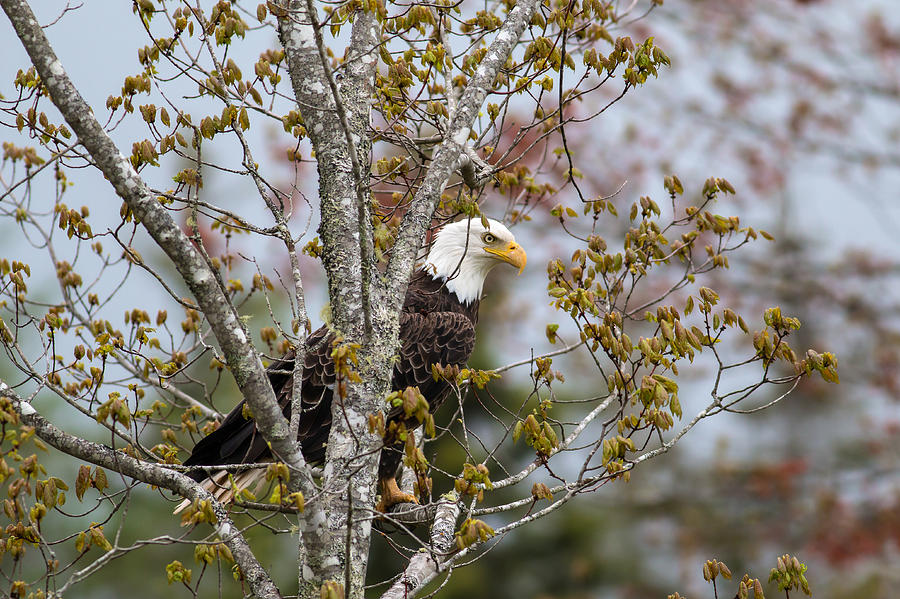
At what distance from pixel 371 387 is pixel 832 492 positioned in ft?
23.4

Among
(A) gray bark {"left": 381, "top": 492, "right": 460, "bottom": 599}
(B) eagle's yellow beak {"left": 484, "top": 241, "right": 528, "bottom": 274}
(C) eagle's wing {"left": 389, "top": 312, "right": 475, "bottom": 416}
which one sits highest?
(B) eagle's yellow beak {"left": 484, "top": 241, "right": 528, "bottom": 274}

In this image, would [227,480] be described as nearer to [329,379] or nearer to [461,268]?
[329,379]

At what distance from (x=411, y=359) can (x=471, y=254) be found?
964 millimetres

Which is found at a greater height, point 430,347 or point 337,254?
point 430,347

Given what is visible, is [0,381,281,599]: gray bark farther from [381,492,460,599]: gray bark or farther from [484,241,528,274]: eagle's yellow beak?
[484,241,528,274]: eagle's yellow beak

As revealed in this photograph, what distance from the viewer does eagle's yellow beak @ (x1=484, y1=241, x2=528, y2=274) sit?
5262 millimetres

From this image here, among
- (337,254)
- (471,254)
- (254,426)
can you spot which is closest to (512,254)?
(471,254)

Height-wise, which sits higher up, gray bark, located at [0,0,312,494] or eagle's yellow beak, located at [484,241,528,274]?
eagle's yellow beak, located at [484,241,528,274]

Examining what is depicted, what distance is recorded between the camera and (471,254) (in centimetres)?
547

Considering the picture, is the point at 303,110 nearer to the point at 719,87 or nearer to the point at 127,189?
the point at 127,189

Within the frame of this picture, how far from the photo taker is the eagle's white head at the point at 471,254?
17.5 feet

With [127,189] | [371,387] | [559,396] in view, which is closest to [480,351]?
[559,396]

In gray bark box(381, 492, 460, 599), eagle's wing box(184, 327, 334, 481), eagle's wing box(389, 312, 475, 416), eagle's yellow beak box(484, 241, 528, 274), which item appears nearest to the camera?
gray bark box(381, 492, 460, 599)

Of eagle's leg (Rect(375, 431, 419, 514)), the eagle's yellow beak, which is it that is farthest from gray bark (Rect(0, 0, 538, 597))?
eagle's leg (Rect(375, 431, 419, 514))
